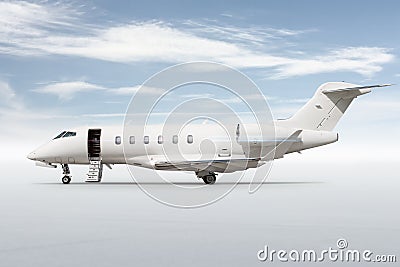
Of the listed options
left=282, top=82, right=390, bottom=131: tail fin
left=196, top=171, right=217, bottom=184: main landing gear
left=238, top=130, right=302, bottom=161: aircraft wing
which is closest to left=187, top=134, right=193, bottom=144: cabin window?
left=196, top=171, right=217, bottom=184: main landing gear

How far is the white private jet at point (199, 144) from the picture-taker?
25938mm

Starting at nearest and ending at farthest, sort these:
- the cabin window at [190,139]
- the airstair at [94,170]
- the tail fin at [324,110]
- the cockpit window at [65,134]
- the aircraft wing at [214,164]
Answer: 1. the aircraft wing at [214,164]
2. the cabin window at [190,139]
3. the airstair at [94,170]
4. the tail fin at [324,110]
5. the cockpit window at [65,134]

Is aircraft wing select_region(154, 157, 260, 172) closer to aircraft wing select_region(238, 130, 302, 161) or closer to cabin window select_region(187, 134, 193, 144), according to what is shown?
aircraft wing select_region(238, 130, 302, 161)

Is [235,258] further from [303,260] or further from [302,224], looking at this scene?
[302,224]

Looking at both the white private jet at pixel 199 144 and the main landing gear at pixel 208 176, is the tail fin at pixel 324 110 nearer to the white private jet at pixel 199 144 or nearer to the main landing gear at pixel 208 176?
the white private jet at pixel 199 144

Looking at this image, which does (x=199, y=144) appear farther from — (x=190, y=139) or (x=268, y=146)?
(x=268, y=146)

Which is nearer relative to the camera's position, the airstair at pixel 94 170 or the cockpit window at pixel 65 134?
the airstair at pixel 94 170

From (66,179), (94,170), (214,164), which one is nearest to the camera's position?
(214,164)

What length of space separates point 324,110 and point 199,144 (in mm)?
7147

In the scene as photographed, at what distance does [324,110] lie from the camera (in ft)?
88.8

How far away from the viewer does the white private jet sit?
25.9 m

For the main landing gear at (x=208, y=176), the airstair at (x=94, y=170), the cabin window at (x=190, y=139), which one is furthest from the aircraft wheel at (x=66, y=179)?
the main landing gear at (x=208, y=176)

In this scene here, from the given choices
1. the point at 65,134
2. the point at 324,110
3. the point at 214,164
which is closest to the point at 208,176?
the point at 214,164

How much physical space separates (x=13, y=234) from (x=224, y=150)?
16.8 metres
